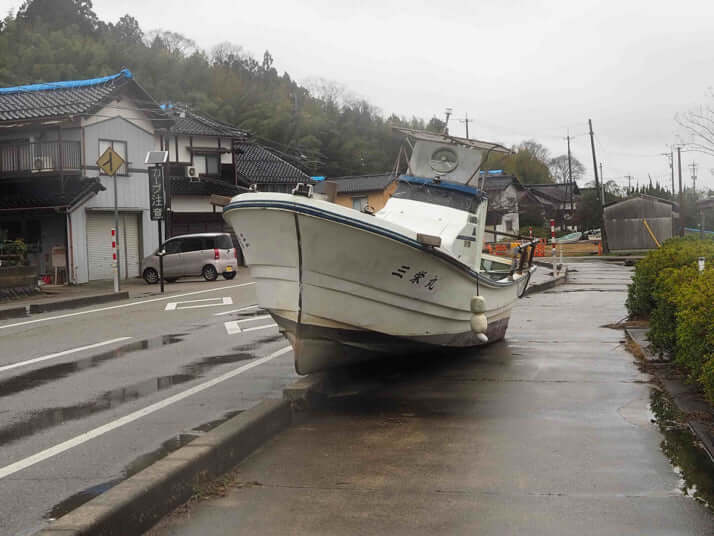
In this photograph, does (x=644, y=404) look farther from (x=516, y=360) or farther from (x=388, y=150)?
(x=388, y=150)

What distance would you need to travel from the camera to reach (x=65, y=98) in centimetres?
3173

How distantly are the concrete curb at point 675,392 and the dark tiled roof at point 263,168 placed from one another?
38.0m

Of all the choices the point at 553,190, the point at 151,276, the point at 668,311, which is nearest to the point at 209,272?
the point at 151,276

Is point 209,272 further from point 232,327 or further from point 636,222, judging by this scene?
point 636,222

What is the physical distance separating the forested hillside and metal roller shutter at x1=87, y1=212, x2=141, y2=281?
20.4m

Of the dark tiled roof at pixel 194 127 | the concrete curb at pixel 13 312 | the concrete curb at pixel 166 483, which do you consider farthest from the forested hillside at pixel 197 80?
the concrete curb at pixel 166 483

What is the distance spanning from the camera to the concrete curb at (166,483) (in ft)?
13.1

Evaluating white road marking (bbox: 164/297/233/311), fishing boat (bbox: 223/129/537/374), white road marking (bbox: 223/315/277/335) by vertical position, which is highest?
fishing boat (bbox: 223/129/537/374)

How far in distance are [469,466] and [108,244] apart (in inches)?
1110

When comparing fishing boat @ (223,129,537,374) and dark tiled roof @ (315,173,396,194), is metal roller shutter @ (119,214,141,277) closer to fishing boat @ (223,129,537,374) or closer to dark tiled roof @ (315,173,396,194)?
fishing boat @ (223,129,537,374)

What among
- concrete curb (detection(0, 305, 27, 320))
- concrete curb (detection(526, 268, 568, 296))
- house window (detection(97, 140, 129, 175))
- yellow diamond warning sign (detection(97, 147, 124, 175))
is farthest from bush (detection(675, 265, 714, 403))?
house window (detection(97, 140, 129, 175))

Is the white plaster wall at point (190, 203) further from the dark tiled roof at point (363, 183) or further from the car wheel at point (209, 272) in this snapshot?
the dark tiled roof at point (363, 183)

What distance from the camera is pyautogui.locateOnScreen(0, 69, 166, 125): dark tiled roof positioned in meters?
30.3

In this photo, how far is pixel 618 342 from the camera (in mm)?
11695
